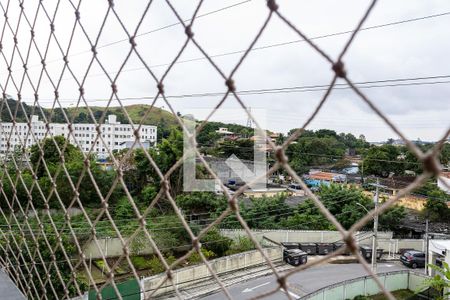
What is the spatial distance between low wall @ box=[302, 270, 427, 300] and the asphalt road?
0.38 meters

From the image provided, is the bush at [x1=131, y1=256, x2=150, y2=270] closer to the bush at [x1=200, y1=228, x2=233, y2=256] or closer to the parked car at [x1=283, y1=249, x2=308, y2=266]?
the bush at [x1=200, y1=228, x2=233, y2=256]

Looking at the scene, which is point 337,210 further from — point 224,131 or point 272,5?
point 272,5

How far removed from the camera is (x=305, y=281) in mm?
5828

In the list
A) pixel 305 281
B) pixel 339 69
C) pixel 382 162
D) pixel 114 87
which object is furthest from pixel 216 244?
pixel 339 69

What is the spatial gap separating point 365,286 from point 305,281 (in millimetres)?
999

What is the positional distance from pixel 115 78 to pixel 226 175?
771cm

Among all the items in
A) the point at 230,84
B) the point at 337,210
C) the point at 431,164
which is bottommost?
the point at 337,210

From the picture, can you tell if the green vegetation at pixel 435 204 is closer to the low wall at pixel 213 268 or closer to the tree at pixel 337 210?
the tree at pixel 337 210

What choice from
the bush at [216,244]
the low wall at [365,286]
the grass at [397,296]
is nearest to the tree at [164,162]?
the bush at [216,244]

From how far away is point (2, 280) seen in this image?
0.98 meters

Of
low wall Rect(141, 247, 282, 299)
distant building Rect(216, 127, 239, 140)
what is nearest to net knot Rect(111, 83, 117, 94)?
low wall Rect(141, 247, 282, 299)

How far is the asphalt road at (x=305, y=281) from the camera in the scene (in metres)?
5.09

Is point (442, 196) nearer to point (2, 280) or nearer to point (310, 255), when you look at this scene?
point (310, 255)

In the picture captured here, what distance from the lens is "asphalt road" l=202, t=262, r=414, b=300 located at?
16.7ft
